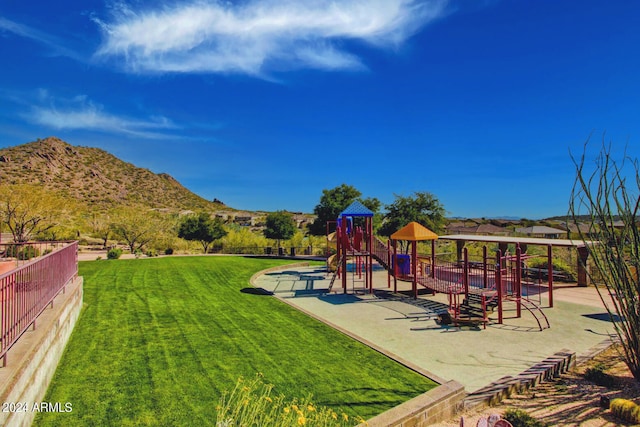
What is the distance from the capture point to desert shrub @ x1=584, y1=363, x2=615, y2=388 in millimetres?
5766

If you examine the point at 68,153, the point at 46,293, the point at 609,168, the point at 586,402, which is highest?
the point at 68,153

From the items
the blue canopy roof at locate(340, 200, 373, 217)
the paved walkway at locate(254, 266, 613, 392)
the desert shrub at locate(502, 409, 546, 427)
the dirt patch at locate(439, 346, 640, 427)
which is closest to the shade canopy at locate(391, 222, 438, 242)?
the paved walkway at locate(254, 266, 613, 392)

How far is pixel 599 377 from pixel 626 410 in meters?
1.27

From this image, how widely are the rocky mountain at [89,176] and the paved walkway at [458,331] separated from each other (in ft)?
166

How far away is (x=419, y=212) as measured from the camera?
24.9m

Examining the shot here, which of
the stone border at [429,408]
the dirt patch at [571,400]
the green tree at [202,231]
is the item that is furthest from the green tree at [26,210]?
the dirt patch at [571,400]

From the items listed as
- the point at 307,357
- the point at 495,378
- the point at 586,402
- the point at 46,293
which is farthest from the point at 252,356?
the point at 586,402

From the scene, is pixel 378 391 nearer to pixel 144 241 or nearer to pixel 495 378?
pixel 495 378

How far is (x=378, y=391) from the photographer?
5242mm

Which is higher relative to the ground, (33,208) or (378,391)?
(33,208)

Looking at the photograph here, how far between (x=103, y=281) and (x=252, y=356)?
903cm

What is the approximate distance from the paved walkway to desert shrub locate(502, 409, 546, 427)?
88 cm

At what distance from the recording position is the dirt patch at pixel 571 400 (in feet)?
15.6

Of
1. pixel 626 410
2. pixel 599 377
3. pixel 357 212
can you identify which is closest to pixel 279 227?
pixel 357 212
